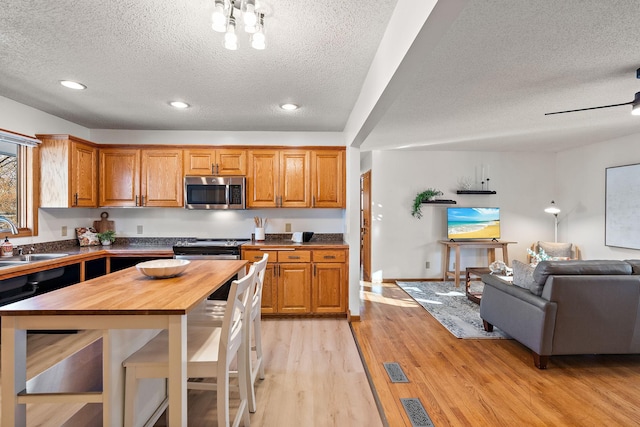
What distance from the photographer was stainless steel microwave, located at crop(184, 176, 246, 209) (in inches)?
158

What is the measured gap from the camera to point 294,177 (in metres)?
4.12

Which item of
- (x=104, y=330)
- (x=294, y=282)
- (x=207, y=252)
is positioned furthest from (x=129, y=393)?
(x=294, y=282)

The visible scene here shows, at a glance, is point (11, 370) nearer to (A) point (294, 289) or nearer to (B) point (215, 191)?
(A) point (294, 289)

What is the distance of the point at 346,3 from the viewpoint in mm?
1718

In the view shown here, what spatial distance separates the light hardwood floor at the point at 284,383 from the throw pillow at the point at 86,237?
1155mm

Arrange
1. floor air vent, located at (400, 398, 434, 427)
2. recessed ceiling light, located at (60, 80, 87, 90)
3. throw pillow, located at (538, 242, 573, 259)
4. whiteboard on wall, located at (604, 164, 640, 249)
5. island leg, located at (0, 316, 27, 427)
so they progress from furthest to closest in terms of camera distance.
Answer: throw pillow, located at (538, 242, 573, 259) < whiteboard on wall, located at (604, 164, 640, 249) < recessed ceiling light, located at (60, 80, 87, 90) < floor air vent, located at (400, 398, 434, 427) < island leg, located at (0, 316, 27, 427)

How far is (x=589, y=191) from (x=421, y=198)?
270cm

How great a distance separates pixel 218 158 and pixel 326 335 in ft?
8.08

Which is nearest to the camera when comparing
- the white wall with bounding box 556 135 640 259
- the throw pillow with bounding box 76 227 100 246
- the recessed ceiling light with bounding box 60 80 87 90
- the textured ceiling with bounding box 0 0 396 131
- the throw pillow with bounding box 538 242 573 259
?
the textured ceiling with bounding box 0 0 396 131

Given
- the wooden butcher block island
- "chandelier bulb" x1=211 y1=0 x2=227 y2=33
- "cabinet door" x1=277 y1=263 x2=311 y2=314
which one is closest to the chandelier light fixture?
"chandelier bulb" x1=211 y1=0 x2=227 y2=33

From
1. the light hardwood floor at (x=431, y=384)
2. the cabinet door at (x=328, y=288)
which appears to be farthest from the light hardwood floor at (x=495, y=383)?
the cabinet door at (x=328, y=288)

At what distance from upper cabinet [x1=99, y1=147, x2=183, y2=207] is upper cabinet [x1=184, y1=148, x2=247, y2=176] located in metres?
0.12

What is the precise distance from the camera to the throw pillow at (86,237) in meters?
3.99

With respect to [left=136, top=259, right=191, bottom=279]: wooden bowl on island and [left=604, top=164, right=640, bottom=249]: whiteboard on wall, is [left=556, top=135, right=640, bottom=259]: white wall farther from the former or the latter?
[left=136, top=259, right=191, bottom=279]: wooden bowl on island
